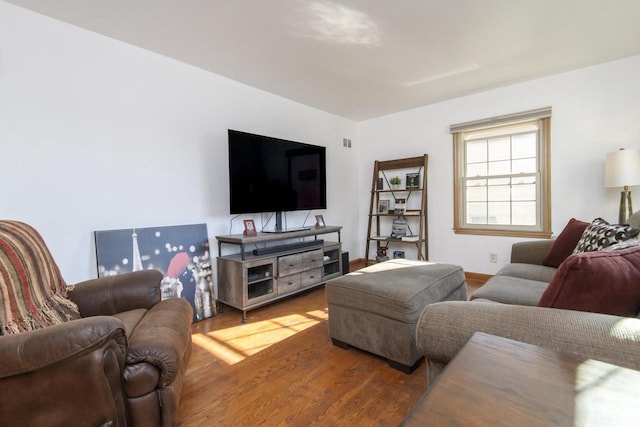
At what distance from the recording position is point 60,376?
3.40 ft

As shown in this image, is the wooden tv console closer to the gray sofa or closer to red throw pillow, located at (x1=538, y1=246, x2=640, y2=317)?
the gray sofa

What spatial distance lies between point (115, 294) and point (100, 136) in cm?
130

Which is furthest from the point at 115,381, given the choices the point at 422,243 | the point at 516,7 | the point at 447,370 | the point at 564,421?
the point at 422,243

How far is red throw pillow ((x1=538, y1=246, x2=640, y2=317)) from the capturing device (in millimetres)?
934

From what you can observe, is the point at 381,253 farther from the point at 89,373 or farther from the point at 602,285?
the point at 89,373

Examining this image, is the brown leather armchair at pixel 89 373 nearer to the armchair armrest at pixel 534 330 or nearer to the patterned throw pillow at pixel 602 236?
the armchair armrest at pixel 534 330

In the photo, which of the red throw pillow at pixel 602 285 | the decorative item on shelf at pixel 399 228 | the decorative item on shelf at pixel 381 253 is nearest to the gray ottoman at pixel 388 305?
the red throw pillow at pixel 602 285

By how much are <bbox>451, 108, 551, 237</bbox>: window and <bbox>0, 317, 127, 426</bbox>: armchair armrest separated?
3.81 m

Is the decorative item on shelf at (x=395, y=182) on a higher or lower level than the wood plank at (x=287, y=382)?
higher

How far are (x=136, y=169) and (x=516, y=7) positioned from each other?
306 centimetres

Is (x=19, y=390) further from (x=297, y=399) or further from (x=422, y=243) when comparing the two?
(x=422, y=243)

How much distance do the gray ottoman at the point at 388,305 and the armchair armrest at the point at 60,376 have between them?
1.33 metres

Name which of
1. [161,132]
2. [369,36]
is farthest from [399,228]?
[161,132]

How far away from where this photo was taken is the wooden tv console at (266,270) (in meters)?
2.66
